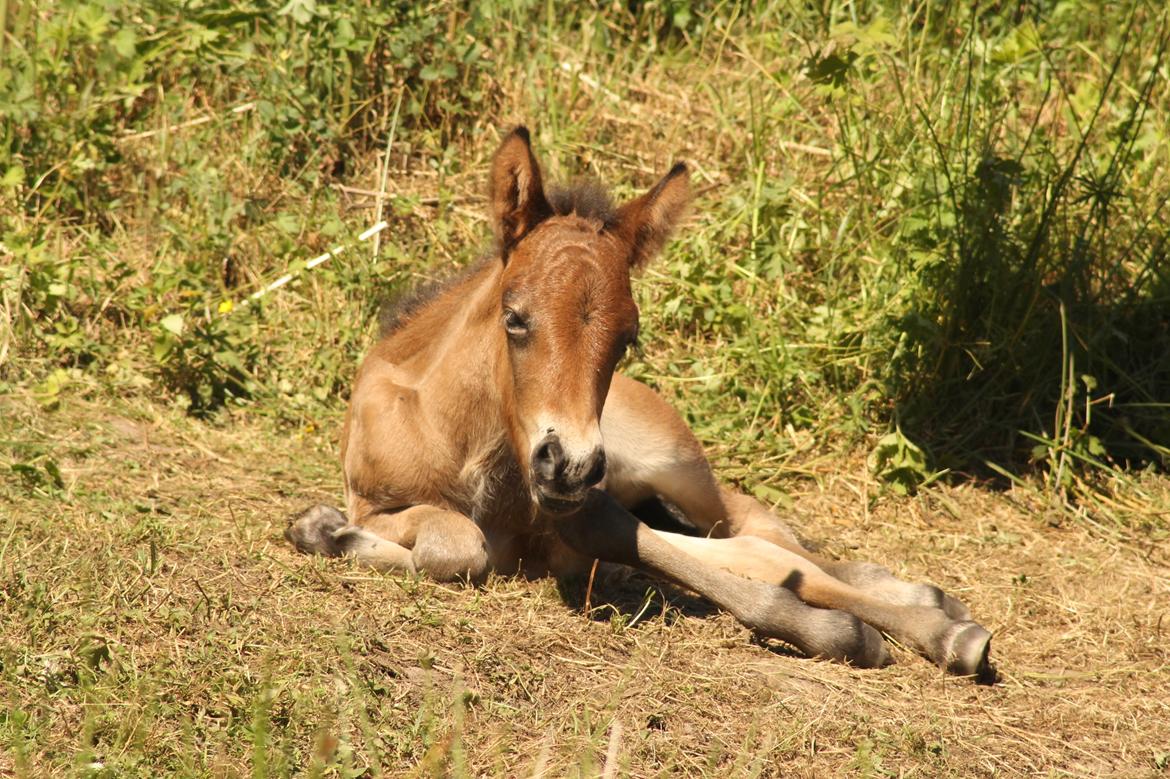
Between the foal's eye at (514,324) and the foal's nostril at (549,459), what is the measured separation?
1.38 feet

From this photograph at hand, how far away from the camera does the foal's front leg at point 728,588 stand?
4.40 metres

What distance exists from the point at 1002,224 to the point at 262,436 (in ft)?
12.7

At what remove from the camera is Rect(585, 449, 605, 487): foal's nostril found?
3.89 meters

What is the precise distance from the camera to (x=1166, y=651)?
475 cm

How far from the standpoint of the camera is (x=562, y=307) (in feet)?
13.4

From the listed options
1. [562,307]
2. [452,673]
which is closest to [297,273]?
[562,307]

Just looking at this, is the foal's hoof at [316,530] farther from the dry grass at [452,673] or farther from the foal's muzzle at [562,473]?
the foal's muzzle at [562,473]

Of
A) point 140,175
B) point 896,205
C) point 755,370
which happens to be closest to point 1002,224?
point 896,205

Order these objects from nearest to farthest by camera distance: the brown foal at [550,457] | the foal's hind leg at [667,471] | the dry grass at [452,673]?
1. the dry grass at [452,673]
2. the brown foal at [550,457]
3. the foal's hind leg at [667,471]

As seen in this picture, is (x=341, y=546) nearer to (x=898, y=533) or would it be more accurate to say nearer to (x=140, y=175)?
(x=898, y=533)

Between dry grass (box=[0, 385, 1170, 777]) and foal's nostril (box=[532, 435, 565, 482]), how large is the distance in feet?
1.93

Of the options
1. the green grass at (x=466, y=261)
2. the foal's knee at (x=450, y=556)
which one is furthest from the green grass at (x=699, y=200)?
the foal's knee at (x=450, y=556)

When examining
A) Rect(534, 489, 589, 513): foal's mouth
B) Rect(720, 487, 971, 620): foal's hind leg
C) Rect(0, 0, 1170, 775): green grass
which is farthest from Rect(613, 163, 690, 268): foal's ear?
Rect(720, 487, 971, 620): foal's hind leg

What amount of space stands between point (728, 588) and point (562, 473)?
3.51ft
